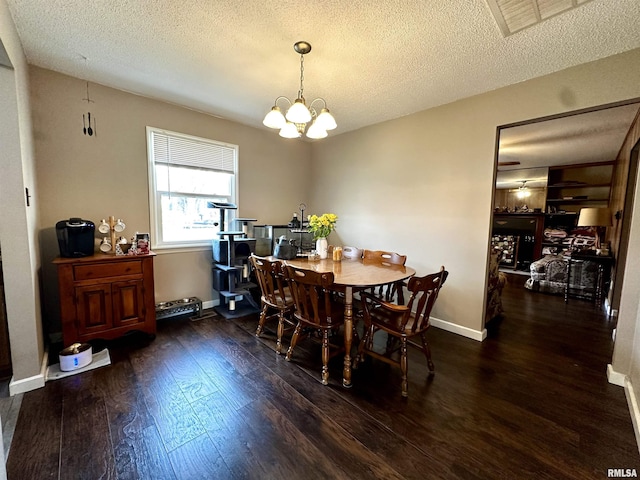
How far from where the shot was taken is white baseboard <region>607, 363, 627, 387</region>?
2.04 meters

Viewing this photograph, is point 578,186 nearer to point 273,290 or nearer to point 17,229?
point 273,290

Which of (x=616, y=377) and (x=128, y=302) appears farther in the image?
(x=128, y=302)

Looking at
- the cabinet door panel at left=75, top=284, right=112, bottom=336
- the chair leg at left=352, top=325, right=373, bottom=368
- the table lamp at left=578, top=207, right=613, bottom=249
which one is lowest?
the chair leg at left=352, top=325, right=373, bottom=368

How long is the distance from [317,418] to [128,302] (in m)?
2.08

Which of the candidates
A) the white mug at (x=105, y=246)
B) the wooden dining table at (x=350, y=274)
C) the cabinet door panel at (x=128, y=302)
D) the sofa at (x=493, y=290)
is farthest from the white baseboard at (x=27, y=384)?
the sofa at (x=493, y=290)

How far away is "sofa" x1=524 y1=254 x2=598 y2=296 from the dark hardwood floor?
223 centimetres

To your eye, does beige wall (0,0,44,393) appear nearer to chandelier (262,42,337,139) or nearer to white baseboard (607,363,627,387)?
chandelier (262,42,337,139)

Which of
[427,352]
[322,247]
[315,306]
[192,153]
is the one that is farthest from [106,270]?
[427,352]

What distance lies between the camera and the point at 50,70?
2441mm

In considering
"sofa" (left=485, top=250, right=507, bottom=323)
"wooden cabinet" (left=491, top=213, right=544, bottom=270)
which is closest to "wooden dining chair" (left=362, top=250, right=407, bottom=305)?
"sofa" (left=485, top=250, right=507, bottom=323)

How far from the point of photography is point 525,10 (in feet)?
5.37

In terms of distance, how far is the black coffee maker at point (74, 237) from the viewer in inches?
91.2

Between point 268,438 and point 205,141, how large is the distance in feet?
10.5

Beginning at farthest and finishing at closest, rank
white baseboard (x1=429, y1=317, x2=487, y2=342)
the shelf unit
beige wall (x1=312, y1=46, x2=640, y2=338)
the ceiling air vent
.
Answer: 1. the shelf unit
2. white baseboard (x1=429, y1=317, x2=487, y2=342)
3. beige wall (x1=312, y1=46, x2=640, y2=338)
4. the ceiling air vent
